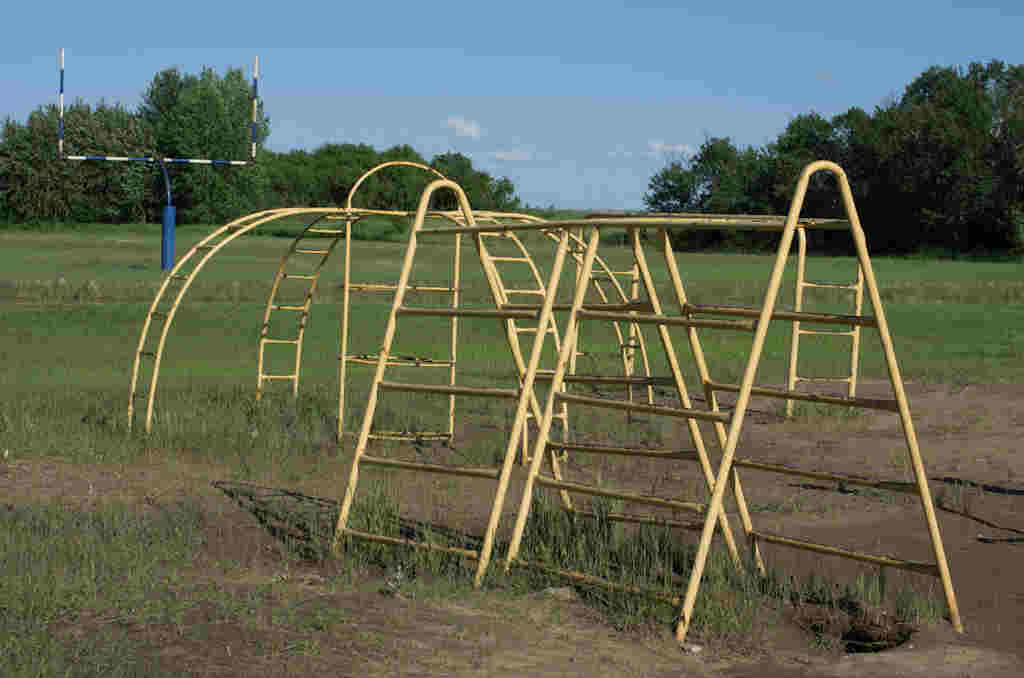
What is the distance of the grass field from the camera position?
574 centimetres

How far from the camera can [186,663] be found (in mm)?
5152

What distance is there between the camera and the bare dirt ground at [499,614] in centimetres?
532

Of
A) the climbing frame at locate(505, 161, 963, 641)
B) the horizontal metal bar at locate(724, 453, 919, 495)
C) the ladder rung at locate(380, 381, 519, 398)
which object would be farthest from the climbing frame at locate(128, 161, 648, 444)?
the horizontal metal bar at locate(724, 453, 919, 495)

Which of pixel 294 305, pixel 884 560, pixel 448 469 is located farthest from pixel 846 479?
pixel 294 305

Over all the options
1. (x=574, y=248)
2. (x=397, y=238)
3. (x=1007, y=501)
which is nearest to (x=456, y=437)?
(x=574, y=248)

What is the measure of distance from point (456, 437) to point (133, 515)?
4666mm

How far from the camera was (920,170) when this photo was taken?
58875 mm

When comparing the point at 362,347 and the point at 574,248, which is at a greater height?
the point at 574,248

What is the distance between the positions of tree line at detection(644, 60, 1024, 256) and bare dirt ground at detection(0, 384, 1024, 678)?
42.0 meters

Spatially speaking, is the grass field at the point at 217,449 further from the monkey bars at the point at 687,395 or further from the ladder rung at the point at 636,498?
the ladder rung at the point at 636,498

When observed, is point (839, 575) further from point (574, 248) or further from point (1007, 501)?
point (574, 248)

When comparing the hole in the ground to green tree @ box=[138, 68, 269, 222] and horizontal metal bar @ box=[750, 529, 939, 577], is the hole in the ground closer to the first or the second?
horizontal metal bar @ box=[750, 529, 939, 577]

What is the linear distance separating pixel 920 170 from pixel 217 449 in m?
52.8

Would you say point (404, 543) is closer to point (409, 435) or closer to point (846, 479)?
point (846, 479)
